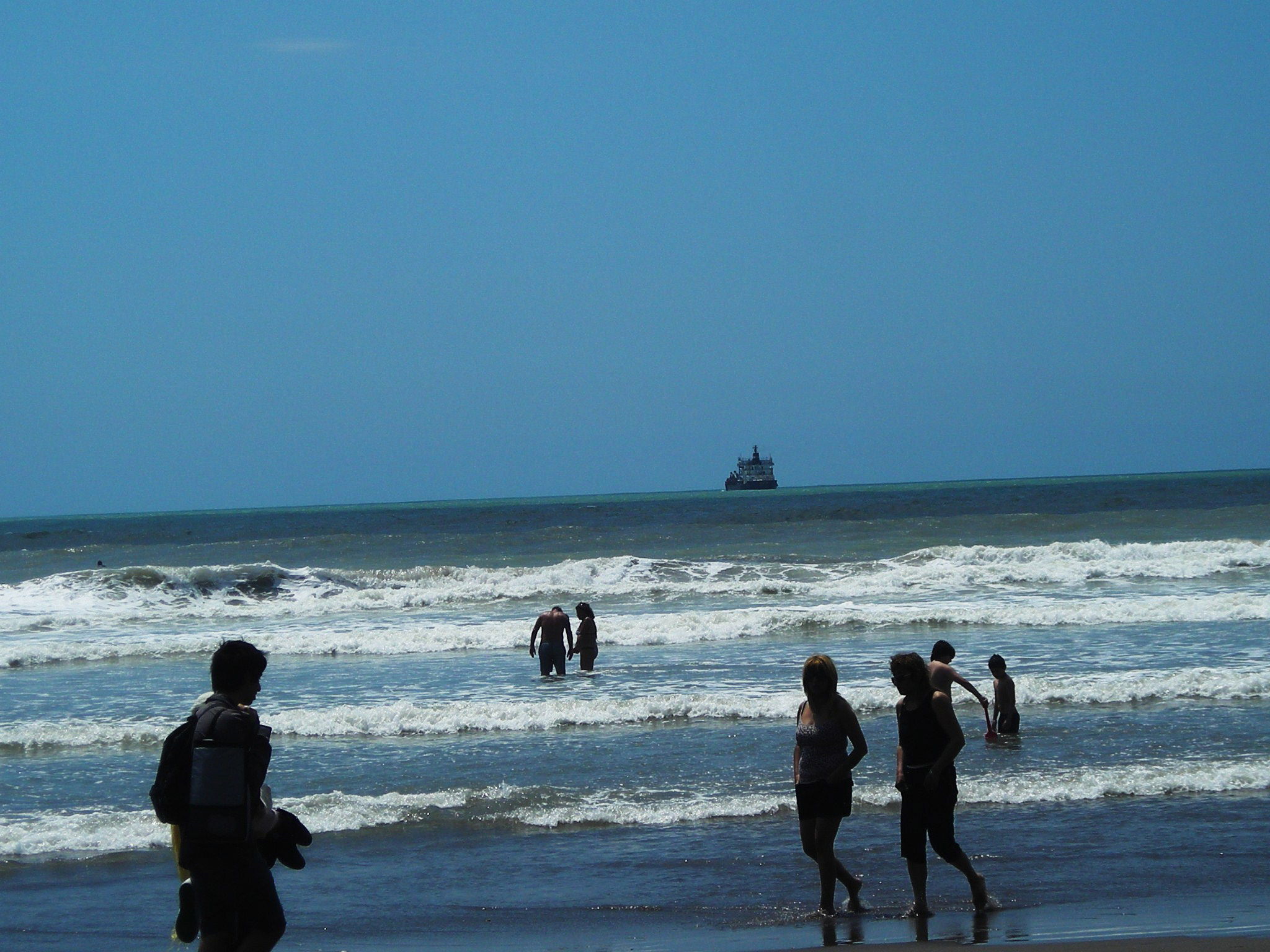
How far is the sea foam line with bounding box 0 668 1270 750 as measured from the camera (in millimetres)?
12555

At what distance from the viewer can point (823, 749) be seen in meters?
6.48

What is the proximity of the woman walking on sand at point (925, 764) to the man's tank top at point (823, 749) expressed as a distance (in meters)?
0.33

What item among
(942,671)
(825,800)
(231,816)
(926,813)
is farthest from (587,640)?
(231,816)

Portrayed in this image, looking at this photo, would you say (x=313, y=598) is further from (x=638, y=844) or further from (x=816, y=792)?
(x=816, y=792)

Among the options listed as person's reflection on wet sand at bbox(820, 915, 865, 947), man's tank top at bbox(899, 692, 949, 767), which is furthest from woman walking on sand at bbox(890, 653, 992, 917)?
person's reflection on wet sand at bbox(820, 915, 865, 947)

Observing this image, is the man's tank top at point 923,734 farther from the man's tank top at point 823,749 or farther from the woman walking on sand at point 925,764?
the man's tank top at point 823,749

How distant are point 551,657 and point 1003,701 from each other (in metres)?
6.81

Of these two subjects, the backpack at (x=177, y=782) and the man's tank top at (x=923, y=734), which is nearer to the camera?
the backpack at (x=177, y=782)

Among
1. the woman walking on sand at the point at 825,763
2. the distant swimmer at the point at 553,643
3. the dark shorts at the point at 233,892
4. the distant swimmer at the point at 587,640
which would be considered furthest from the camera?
the distant swimmer at the point at 587,640

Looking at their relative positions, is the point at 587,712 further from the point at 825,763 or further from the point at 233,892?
the point at 233,892

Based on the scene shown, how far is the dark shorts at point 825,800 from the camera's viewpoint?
6.48 m

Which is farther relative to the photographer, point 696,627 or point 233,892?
point 696,627

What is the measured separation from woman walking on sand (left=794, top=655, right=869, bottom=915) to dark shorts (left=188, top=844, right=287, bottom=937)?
3.15m

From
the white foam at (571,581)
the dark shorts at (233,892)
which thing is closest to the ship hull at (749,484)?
the white foam at (571,581)
